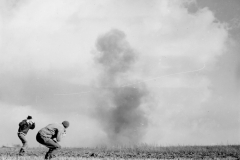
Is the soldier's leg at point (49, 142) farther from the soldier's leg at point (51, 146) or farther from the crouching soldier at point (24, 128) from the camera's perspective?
the crouching soldier at point (24, 128)

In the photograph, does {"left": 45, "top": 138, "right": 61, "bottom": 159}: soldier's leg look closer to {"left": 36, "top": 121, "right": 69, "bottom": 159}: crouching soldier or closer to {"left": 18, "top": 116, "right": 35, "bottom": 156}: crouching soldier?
{"left": 36, "top": 121, "right": 69, "bottom": 159}: crouching soldier

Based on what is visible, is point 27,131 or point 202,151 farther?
point 202,151

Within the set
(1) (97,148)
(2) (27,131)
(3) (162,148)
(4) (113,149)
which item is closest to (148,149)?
(3) (162,148)

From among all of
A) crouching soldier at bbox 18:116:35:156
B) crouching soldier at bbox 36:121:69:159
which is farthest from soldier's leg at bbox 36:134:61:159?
crouching soldier at bbox 18:116:35:156

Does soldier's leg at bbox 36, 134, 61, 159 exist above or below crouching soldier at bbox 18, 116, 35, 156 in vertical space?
below

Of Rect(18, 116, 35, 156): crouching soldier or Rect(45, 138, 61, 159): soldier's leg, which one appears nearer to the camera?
Rect(45, 138, 61, 159): soldier's leg

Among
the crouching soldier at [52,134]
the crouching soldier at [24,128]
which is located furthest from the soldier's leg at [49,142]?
the crouching soldier at [24,128]

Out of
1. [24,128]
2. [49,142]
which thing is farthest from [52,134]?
[24,128]

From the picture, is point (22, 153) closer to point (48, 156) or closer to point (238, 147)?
point (48, 156)

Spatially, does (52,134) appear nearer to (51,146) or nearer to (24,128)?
(51,146)

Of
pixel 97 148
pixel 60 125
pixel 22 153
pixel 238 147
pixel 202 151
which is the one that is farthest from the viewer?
pixel 97 148

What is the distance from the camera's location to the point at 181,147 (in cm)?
2395

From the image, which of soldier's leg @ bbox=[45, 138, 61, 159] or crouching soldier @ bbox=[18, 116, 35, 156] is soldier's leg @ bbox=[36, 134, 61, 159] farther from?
crouching soldier @ bbox=[18, 116, 35, 156]

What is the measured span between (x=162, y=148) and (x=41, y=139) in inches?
512
